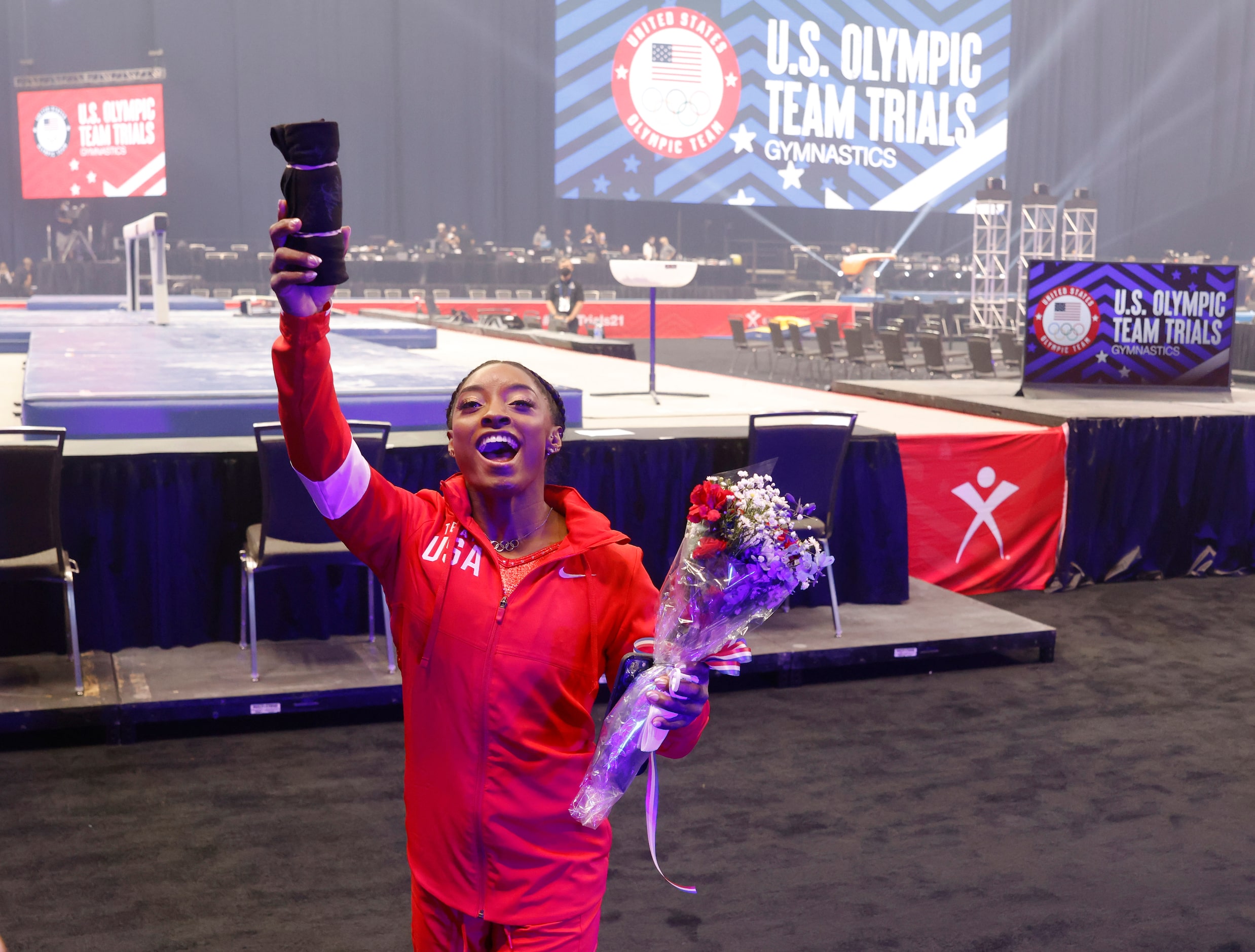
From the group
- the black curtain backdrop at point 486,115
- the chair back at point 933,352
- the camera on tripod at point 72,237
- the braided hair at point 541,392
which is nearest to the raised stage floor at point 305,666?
the braided hair at point 541,392

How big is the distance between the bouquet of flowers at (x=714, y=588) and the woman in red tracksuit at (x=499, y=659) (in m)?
0.06

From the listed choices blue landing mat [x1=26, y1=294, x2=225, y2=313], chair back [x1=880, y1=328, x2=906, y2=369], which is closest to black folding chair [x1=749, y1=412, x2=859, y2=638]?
chair back [x1=880, y1=328, x2=906, y2=369]

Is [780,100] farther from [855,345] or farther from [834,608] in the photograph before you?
[834,608]

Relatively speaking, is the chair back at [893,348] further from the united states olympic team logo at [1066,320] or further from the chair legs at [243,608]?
the chair legs at [243,608]

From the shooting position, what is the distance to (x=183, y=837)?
267 centimetres

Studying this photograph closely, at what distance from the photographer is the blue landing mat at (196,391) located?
3.93 m

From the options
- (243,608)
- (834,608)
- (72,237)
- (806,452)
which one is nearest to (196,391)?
(243,608)

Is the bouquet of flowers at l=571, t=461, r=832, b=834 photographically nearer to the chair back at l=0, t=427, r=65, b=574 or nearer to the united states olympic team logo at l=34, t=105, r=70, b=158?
the chair back at l=0, t=427, r=65, b=574

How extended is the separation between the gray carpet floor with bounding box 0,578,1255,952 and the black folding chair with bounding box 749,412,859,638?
0.57m

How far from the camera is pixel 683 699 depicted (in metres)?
1.22

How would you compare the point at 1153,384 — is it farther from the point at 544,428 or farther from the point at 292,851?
the point at 544,428

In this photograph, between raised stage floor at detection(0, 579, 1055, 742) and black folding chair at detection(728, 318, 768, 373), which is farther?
black folding chair at detection(728, 318, 768, 373)

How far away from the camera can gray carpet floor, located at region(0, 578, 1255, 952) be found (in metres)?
2.30

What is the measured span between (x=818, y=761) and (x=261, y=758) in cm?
143
